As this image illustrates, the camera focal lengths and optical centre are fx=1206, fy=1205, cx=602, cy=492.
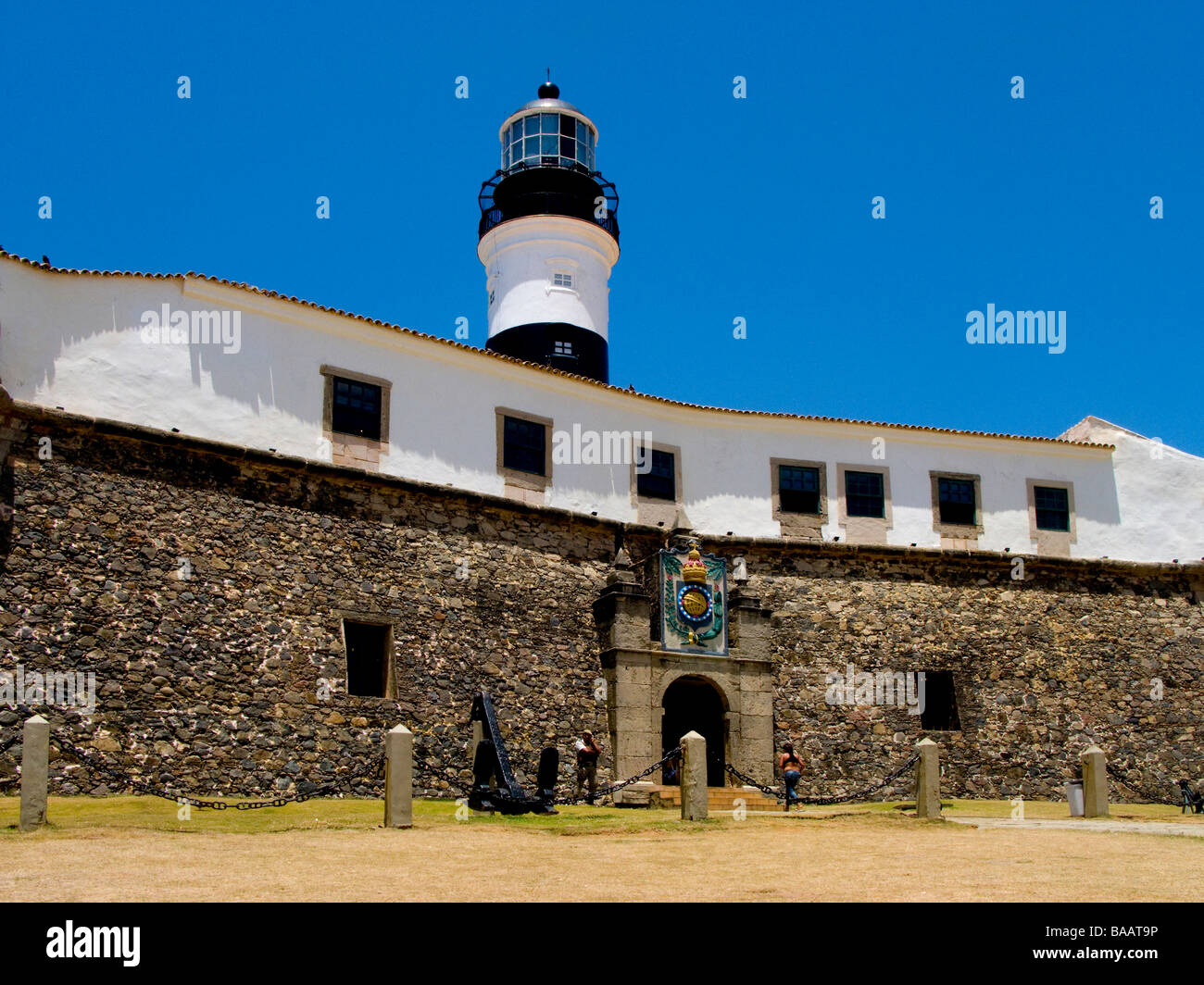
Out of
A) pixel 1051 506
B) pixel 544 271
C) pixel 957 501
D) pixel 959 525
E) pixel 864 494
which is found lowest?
pixel 959 525

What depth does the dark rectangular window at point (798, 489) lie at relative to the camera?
25.7 m

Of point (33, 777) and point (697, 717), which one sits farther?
point (697, 717)

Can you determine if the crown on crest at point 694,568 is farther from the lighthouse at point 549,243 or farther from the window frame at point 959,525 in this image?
the lighthouse at point 549,243

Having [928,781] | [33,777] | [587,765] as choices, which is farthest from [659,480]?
[33,777]

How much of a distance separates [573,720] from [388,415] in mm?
6412

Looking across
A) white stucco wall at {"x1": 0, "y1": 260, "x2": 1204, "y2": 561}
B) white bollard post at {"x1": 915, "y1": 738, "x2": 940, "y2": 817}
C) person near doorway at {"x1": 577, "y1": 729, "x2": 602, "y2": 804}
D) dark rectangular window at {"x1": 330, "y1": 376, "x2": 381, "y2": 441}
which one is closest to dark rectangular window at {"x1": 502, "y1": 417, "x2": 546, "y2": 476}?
white stucco wall at {"x1": 0, "y1": 260, "x2": 1204, "y2": 561}

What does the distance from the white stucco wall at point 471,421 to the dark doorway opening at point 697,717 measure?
3.47 metres

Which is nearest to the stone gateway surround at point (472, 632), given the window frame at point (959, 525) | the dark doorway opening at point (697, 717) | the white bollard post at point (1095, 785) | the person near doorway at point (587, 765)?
the dark doorway opening at point (697, 717)

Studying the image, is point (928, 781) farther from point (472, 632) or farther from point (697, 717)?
point (472, 632)

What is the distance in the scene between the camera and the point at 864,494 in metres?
26.2

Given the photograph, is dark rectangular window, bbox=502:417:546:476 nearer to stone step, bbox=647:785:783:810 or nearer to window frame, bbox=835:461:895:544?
stone step, bbox=647:785:783:810

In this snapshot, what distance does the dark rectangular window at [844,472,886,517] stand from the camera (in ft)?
85.4

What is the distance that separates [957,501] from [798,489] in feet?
12.2
